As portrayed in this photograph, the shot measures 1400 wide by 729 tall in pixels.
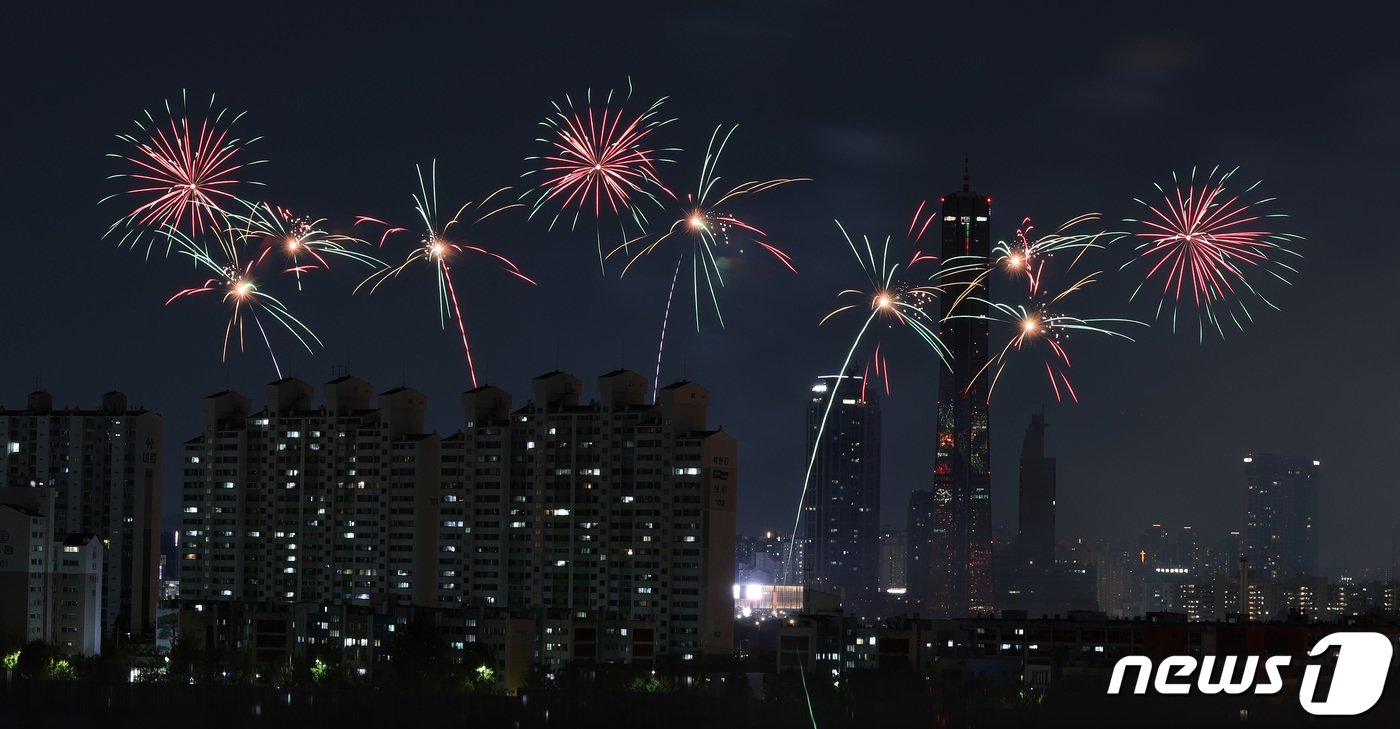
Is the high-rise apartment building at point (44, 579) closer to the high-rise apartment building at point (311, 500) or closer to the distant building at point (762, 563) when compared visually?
the high-rise apartment building at point (311, 500)

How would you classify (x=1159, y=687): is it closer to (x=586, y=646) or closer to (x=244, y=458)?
(x=586, y=646)

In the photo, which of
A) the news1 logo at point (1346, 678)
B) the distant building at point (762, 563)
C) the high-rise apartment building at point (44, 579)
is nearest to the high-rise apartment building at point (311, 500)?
the high-rise apartment building at point (44, 579)

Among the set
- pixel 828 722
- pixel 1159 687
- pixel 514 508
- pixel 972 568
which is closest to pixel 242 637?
pixel 514 508

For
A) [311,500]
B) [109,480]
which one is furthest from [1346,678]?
[109,480]

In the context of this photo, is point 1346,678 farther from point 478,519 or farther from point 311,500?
point 311,500

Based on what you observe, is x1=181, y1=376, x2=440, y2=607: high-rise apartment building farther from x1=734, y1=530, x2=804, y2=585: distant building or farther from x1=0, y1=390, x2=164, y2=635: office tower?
x1=734, y1=530, x2=804, y2=585: distant building
